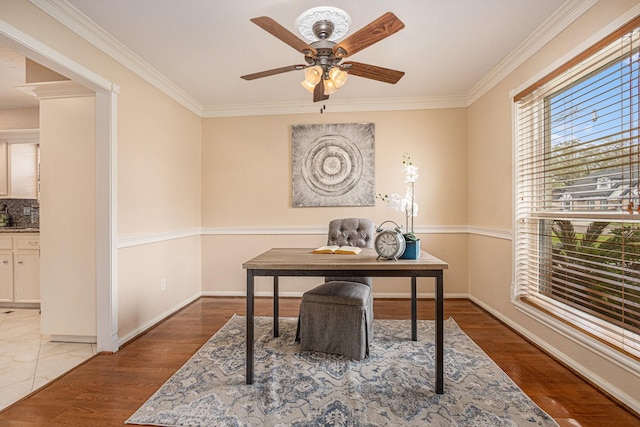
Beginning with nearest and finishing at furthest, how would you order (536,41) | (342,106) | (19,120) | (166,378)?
1. (166,378)
2. (536,41)
3. (342,106)
4. (19,120)

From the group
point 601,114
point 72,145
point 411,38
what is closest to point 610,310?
point 601,114

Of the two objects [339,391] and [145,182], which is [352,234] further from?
[145,182]

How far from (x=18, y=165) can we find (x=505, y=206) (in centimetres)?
579

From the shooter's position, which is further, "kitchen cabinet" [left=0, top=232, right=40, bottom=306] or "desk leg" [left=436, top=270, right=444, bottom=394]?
"kitchen cabinet" [left=0, top=232, right=40, bottom=306]

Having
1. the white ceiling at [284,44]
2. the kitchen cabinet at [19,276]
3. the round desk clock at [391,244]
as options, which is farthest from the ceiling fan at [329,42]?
the kitchen cabinet at [19,276]

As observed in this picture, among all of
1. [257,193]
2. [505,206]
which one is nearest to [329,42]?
[505,206]

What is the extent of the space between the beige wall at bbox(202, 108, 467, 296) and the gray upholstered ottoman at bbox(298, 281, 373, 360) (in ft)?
5.45

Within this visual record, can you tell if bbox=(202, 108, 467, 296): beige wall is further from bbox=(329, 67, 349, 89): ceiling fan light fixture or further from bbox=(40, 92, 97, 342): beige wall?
bbox=(329, 67, 349, 89): ceiling fan light fixture

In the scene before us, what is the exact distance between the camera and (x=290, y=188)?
4227 mm

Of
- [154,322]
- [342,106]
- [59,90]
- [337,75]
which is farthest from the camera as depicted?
[342,106]

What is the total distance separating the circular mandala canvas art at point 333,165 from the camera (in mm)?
4109

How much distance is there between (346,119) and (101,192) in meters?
2.81

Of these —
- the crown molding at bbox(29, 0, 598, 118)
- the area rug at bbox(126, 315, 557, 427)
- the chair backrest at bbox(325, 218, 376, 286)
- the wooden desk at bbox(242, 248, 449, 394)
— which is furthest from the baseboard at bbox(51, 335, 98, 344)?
the crown molding at bbox(29, 0, 598, 118)

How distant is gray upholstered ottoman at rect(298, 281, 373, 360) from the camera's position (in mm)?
2416
